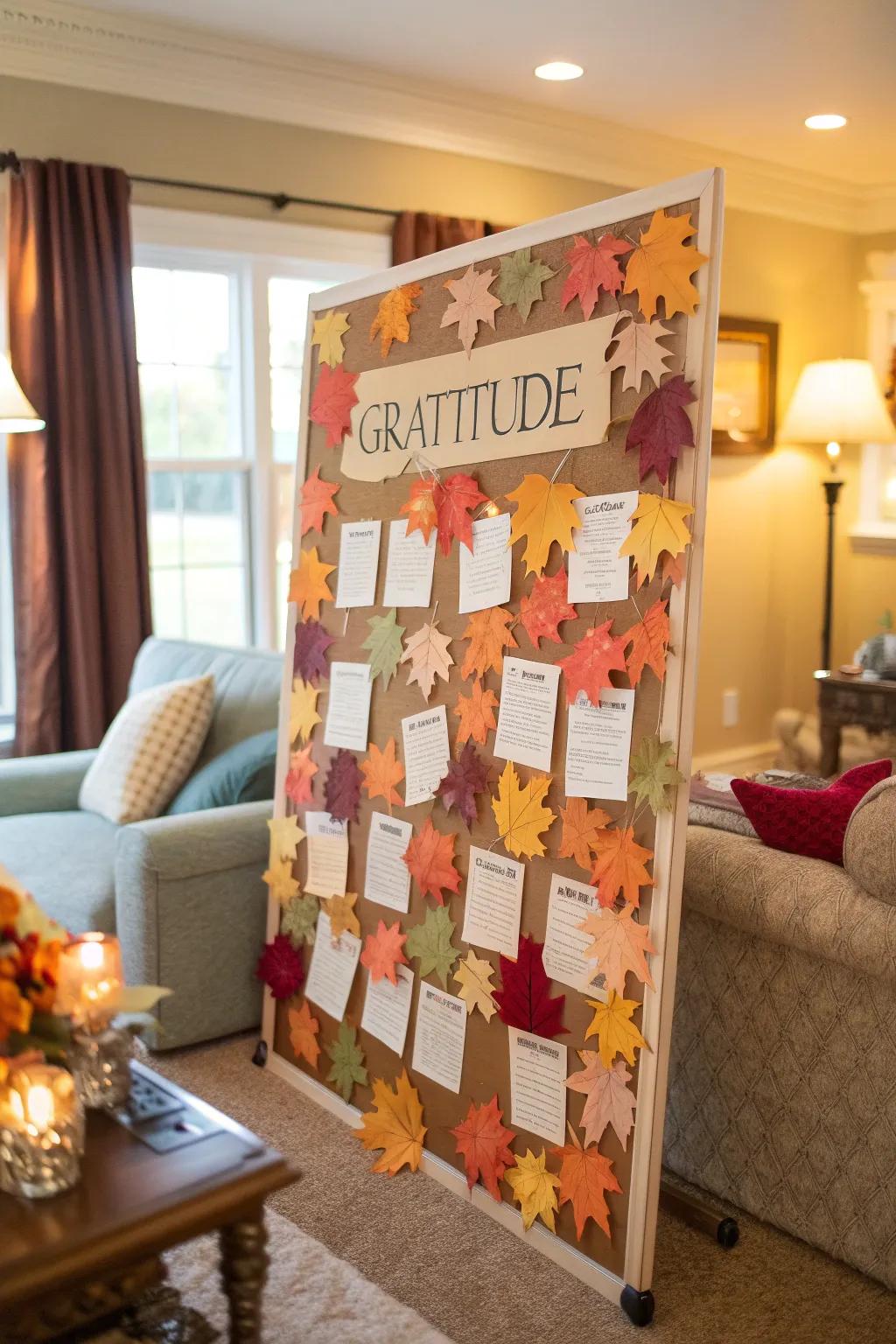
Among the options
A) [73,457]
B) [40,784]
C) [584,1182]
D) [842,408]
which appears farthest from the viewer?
[842,408]

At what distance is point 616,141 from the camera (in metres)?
5.07

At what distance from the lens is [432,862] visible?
7.96 feet

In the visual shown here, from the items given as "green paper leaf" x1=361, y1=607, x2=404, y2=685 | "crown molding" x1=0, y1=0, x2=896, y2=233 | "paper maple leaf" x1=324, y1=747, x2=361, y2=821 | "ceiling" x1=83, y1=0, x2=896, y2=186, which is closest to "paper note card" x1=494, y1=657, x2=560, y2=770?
"green paper leaf" x1=361, y1=607, x2=404, y2=685

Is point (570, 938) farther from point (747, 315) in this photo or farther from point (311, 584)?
point (747, 315)

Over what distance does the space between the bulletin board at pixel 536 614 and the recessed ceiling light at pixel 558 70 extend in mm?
1952

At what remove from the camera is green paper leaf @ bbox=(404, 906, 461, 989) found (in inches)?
94.3

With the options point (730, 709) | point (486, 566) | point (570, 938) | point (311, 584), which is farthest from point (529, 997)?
point (730, 709)

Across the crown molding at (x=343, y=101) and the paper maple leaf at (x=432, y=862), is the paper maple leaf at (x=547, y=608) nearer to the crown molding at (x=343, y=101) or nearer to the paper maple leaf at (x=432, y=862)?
the paper maple leaf at (x=432, y=862)

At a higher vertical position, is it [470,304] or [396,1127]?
[470,304]

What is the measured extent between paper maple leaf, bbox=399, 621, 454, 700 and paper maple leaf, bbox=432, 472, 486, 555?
163mm

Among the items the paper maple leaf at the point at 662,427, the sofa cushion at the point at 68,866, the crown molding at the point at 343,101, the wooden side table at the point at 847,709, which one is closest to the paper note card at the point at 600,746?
the paper maple leaf at the point at 662,427

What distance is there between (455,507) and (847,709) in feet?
9.60

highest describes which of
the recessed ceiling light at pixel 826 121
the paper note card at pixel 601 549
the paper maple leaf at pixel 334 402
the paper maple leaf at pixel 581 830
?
the recessed ceiling light at pixel 826 121

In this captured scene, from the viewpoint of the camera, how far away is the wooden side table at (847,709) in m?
4.72
